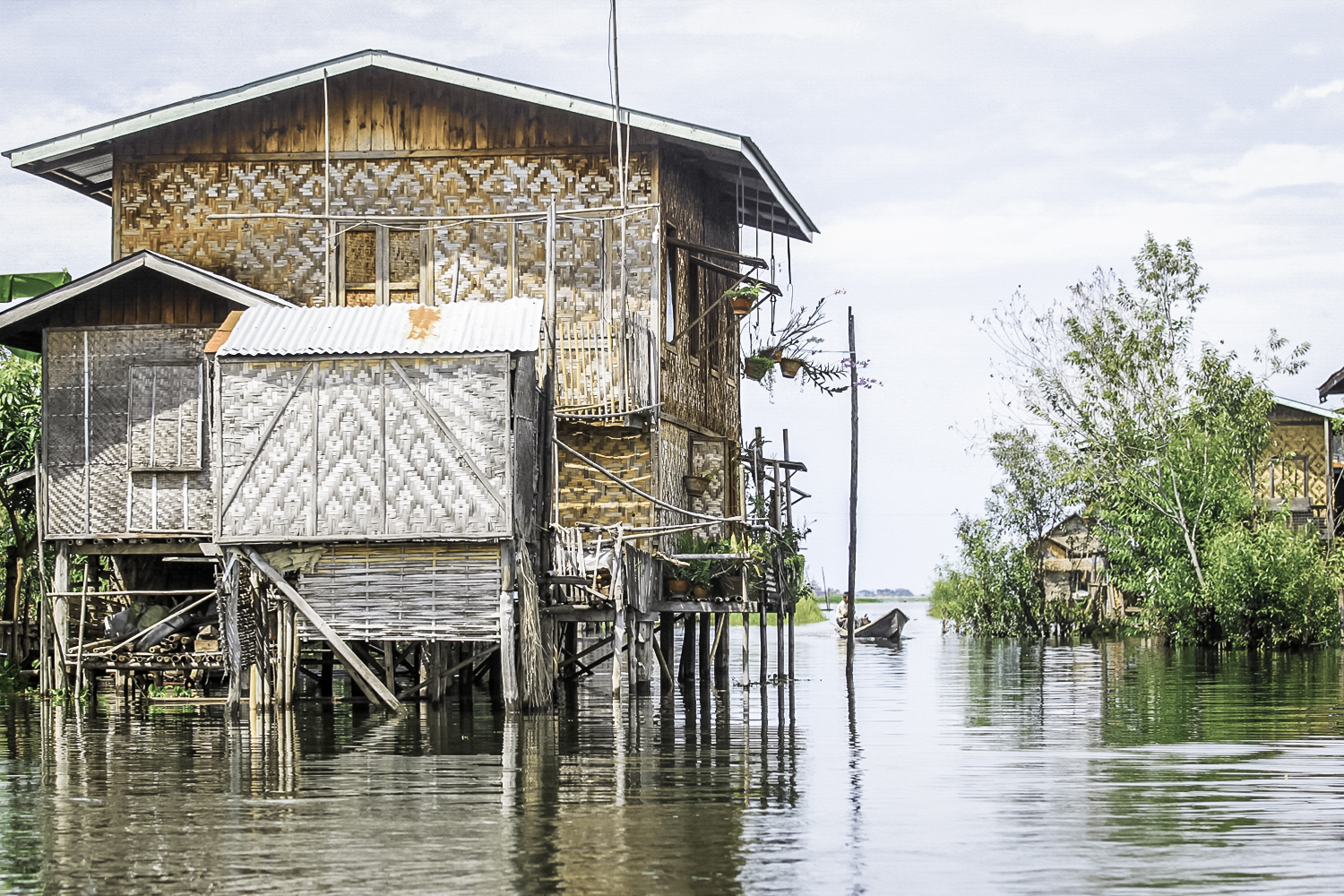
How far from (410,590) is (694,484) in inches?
303

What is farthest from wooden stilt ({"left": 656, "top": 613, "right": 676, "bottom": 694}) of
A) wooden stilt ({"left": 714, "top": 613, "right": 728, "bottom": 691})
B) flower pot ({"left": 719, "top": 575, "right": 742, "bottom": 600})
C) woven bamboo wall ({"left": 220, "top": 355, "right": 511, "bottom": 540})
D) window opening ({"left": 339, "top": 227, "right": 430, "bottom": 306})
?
woven bamboo wall ({"left": 220, "top": 355, "right": 511, "bottom": 540})

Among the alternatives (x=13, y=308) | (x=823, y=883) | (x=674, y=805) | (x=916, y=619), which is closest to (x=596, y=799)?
(x=674, y=805)

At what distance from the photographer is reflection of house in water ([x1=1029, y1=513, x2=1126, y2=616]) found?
165ft

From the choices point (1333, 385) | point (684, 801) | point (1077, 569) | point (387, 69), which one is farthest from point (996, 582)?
point (684, 801)

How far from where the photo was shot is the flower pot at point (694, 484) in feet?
84.0

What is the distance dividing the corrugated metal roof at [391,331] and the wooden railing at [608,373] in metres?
3.10

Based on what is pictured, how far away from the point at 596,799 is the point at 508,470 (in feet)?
22.4

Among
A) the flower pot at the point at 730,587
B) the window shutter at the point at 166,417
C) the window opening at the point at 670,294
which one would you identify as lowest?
the flower pot at the point at 730,587

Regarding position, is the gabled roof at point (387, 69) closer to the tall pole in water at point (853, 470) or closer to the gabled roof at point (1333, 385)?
the tall pole in water at point (853, 470)

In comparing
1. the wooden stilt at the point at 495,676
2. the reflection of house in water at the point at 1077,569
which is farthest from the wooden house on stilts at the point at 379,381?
the reflection of house in water at the point at 1077,569

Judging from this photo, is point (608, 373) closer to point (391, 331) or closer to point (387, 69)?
point (391, 331)

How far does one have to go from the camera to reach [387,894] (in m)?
8.47

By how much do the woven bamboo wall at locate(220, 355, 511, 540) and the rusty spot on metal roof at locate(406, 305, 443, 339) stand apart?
327mm

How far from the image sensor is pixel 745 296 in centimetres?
2458
